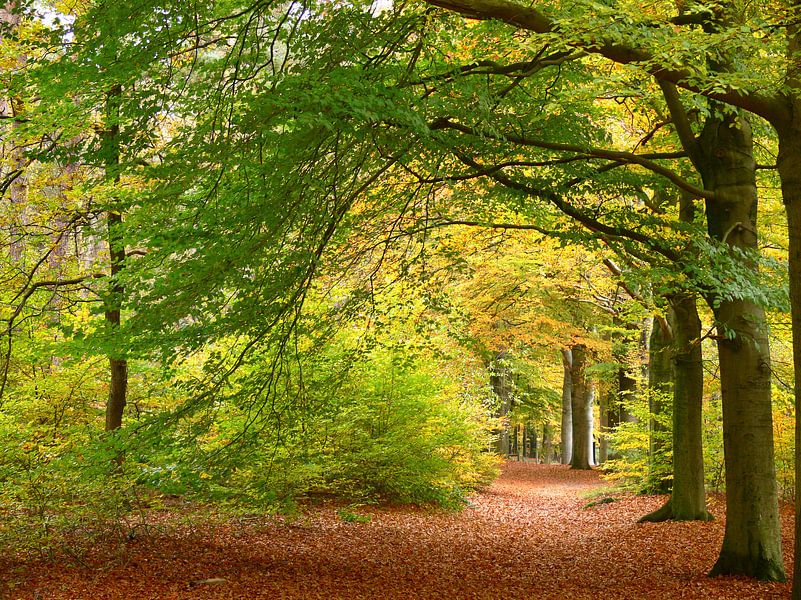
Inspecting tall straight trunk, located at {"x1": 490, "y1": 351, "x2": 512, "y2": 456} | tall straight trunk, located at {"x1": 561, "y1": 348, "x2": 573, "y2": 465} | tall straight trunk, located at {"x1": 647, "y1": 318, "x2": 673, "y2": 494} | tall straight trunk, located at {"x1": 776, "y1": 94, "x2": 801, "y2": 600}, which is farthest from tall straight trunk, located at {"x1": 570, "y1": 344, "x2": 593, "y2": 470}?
tall straight trunk, located at {"x1": 776, "y1": 94, "x2": 801, "y2": 600}

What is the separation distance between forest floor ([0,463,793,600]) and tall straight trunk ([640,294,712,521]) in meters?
0.45

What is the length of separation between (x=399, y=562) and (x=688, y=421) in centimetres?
505

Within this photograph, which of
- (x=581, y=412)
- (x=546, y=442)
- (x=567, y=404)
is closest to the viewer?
→ (x=581, y=412)

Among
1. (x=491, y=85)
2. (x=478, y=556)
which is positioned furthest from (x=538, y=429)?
(x=491, y=85)

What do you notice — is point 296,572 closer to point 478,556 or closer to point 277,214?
point 478,556

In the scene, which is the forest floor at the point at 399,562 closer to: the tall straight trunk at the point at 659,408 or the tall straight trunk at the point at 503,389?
the tall straight trunk at the point at 659,408

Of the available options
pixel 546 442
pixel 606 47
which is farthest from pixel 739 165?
pixel 546 442

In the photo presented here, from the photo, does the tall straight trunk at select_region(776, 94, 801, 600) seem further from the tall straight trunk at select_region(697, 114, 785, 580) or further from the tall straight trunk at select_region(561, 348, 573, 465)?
the tall straight trunk at select_region(561, 348, 573, 465)

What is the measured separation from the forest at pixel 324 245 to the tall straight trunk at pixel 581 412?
12.0 m

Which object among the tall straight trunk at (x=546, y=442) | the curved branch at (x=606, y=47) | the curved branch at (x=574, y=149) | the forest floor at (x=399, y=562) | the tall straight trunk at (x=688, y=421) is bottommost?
the tall straight trunk at (x=546, y=442)

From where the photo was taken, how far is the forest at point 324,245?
5.97 m

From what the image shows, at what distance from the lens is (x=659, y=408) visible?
13461 millimetres

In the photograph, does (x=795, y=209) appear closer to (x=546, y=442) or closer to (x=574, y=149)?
(x=574, y=149)

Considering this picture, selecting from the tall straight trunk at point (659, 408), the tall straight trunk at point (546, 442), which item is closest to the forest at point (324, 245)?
the tall straight trunk at point (659, 408)
